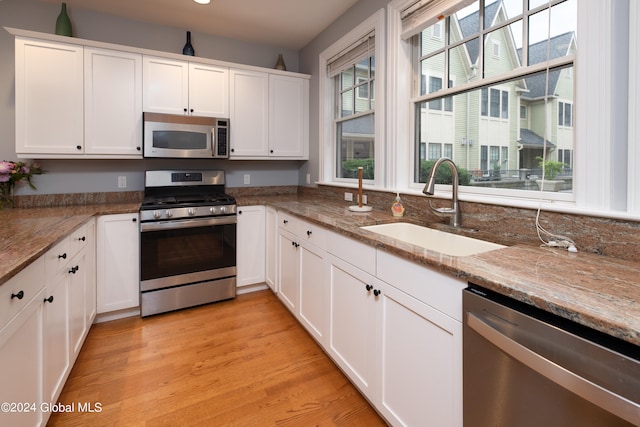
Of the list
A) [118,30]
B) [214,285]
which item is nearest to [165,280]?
[214,285]

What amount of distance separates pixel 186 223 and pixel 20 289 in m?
1.52

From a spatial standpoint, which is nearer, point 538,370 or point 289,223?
point 538,370

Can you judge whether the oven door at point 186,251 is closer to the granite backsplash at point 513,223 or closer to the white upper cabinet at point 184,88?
the granite backsplash at point 513,223

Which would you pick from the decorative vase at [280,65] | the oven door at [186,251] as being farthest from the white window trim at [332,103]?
the oven door at [186,251]

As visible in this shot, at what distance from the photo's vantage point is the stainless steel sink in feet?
4.99

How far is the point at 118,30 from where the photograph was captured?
290cm

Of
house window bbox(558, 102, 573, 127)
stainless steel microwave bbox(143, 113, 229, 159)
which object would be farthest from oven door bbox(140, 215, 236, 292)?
house window bbox(558, 102, 573, 127)

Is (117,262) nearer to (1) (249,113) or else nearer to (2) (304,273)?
(2) (304,273)

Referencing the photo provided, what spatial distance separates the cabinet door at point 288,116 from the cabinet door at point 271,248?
79 cm

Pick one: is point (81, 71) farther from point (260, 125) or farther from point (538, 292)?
point (538, 292)

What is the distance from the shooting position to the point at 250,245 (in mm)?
3033

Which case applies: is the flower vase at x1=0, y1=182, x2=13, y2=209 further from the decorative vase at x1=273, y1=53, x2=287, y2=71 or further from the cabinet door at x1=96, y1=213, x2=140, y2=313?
the decorative vase at x1=273, y1=53, x2=287, y2=71

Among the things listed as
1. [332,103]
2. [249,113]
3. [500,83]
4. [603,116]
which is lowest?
[603,116]

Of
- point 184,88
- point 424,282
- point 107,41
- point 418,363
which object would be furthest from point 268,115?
point 418,363
